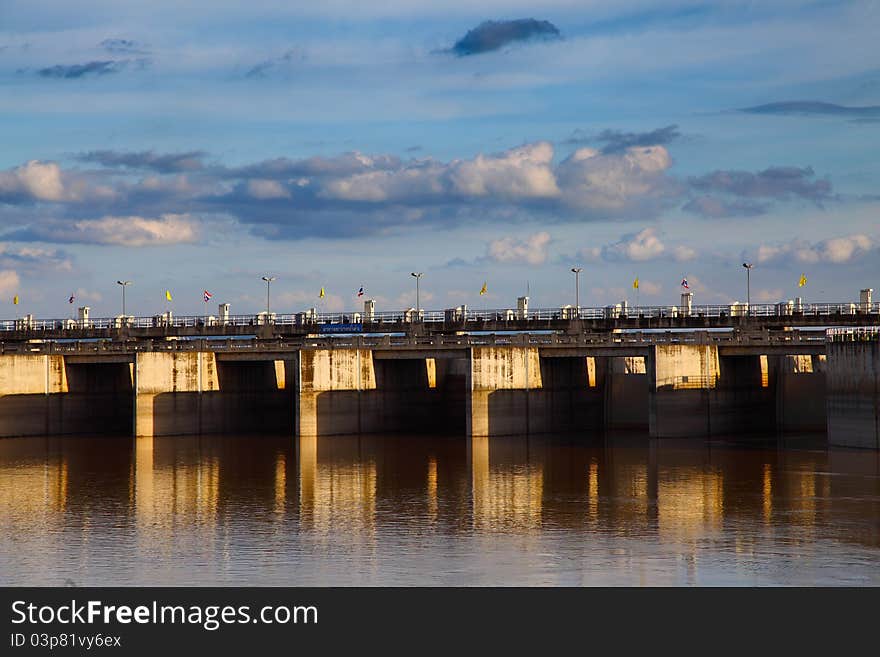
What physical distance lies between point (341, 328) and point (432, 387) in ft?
92.2

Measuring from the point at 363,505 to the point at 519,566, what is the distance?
18577 mm

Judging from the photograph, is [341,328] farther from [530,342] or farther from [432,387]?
[530,342]

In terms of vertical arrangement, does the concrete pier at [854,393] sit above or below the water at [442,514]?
above

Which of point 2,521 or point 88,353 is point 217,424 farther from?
point 2,521

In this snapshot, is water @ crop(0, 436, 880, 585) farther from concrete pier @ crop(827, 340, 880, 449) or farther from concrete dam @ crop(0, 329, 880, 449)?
concrete dam @ crop(0, 329, 880, 449)

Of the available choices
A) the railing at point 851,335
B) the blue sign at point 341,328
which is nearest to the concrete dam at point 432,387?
the railing at point 851,335

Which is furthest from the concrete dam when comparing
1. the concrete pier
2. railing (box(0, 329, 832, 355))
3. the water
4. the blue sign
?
the blue sign

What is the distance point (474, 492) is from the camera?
67.2 meters

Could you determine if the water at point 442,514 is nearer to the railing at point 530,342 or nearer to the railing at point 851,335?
the railing at point 851,335

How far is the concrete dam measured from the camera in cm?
9219

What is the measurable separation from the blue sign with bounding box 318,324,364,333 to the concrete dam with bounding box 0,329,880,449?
2104 cm

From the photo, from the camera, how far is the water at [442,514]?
147 ft

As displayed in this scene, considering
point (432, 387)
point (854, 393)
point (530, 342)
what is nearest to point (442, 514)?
point (854, 393)

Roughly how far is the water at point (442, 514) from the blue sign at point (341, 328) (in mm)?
38529
